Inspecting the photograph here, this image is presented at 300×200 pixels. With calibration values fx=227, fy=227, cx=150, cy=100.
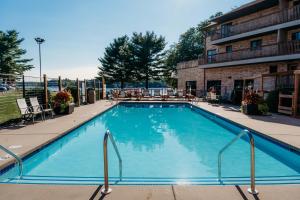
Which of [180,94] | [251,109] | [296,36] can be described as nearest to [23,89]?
[251,109]

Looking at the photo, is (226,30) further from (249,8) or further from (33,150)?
(33,150)

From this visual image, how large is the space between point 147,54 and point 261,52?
2426 centimetres

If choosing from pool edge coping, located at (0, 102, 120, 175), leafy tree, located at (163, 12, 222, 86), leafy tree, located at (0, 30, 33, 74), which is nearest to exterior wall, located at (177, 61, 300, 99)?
leafy tree, located at (163, 12, 222, 86)

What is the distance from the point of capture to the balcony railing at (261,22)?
17.3 metres

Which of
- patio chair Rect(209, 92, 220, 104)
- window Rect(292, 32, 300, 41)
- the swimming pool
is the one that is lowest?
the swimming pool

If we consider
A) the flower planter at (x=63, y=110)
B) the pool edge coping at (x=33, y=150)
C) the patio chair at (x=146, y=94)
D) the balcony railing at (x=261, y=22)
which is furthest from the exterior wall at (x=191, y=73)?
the pool edge coping at (x=33, y=150)

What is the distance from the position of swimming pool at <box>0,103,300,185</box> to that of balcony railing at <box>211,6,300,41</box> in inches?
487

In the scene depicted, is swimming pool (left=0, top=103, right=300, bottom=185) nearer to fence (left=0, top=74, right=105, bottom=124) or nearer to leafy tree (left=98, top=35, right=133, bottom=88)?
fence (left=0, top=74, right=105, bottom=124)

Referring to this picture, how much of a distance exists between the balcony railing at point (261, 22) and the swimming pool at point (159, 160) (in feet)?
40.6

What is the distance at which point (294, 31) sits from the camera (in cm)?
1833

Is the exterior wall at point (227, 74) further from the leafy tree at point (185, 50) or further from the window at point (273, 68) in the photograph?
the leafy tree at point (185, 50)

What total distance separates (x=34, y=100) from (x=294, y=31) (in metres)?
19.5

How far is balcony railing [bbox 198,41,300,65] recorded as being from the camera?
16969 millimetres

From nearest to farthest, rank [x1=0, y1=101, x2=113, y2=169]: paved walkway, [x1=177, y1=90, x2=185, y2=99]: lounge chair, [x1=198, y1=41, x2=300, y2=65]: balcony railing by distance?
[x1=0, y1=101, x2=113, y2=169]: paved walkway
[x1=198, y1=41, x2=300, y2=65]: balcony railing
[x1=177, y1=90, x2=185, y2=99]: lounge chair
